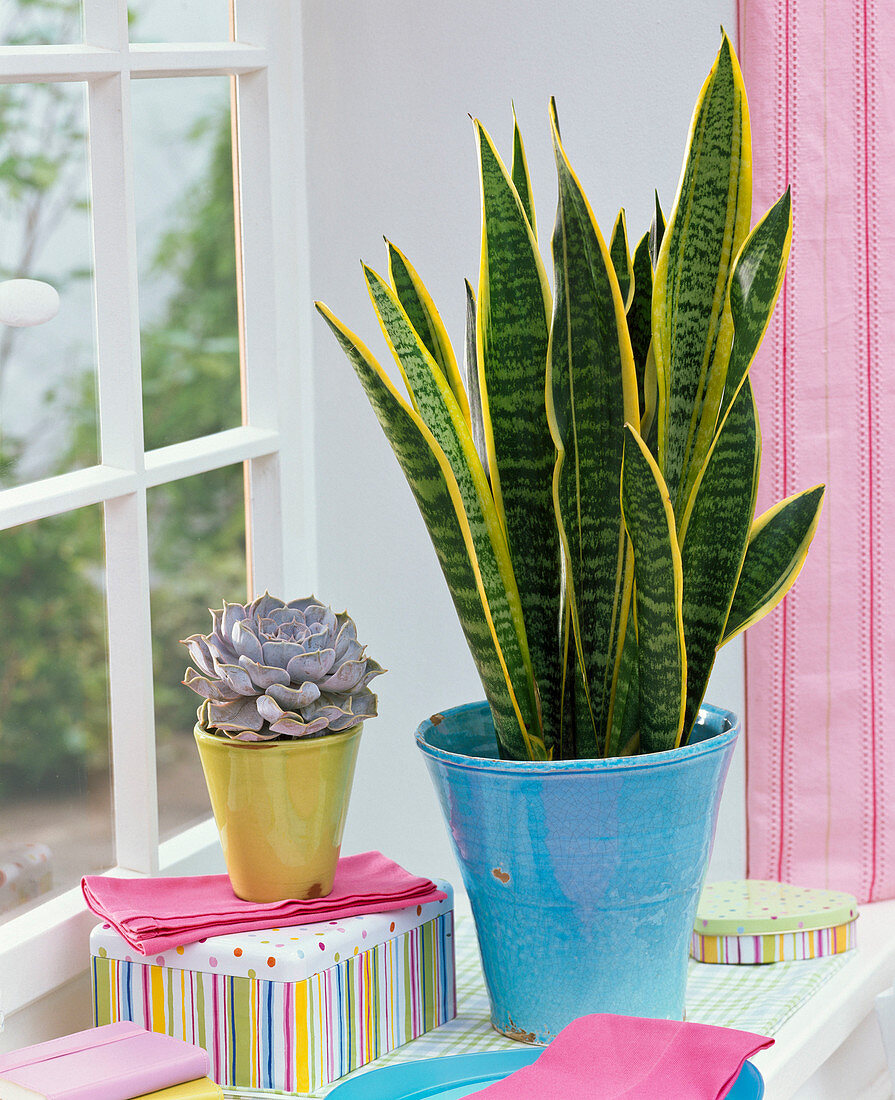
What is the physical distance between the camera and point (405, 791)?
4.16ft

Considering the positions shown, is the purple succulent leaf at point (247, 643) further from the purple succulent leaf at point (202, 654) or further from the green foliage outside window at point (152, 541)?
the green foliage outside window at point (152, 541)

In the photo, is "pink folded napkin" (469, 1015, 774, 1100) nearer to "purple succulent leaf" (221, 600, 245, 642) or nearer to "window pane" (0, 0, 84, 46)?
"purple succulent leaf" (221, 600, 245, 642)

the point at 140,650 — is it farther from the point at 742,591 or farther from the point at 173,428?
the point at 742,591

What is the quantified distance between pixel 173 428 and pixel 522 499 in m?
0.40

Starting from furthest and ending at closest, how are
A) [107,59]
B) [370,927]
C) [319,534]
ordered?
[319,534] < [107,59] < [370,927]

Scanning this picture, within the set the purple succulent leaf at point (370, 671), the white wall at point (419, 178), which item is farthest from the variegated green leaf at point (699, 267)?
the white wall at point (419, 178)

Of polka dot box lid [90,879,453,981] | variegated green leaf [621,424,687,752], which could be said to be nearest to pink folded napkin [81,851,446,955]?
polka dot box lid [90,879,453,981]

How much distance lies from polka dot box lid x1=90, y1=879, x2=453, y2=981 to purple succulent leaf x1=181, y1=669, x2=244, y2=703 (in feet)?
0.49

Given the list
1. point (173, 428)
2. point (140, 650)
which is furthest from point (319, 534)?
point (140, 650)

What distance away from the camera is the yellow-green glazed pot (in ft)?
2.72

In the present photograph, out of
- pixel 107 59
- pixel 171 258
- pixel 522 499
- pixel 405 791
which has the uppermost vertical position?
pixel 107 59

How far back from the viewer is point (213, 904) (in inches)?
33.6

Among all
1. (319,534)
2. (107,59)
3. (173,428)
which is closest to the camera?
(107,59)

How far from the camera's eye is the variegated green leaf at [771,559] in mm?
854
